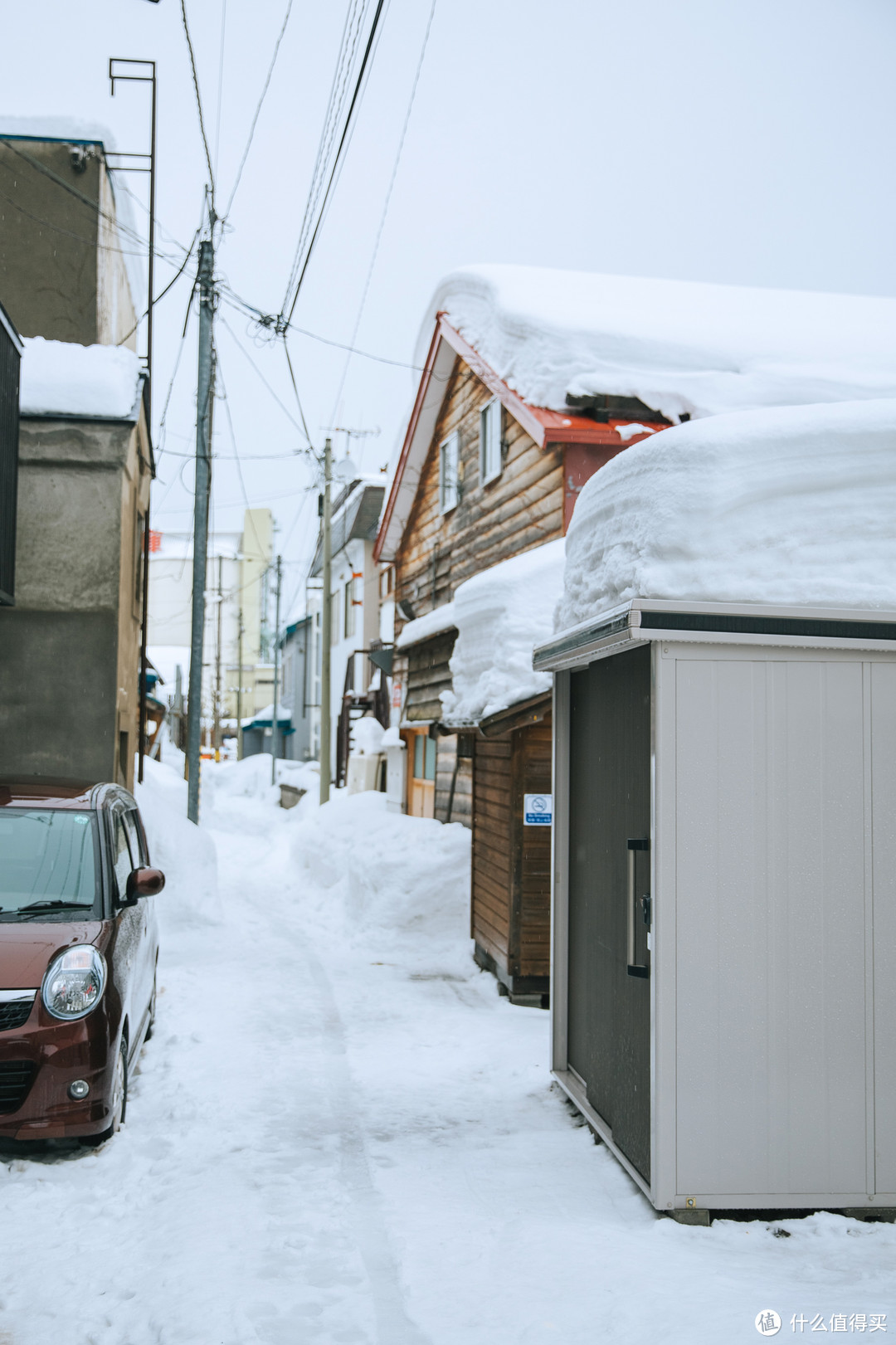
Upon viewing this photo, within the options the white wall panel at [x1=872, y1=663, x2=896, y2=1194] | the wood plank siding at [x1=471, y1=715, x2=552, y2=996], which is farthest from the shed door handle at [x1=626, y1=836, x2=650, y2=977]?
the wood plank siding at [x1=471, y1=715, x2=552, y2=996]

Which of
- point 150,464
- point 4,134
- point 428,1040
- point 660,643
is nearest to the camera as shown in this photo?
point 660,643

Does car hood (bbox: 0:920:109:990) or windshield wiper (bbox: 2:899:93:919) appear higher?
windshield wiper (bbox: 2:899:93:919)

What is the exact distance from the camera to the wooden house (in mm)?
8945

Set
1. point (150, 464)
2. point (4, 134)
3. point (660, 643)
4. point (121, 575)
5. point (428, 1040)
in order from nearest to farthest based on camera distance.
Answer: point (660, 643) < point (428, 1040) < point (121, 575) < point (4, 134) < point (150, 464)

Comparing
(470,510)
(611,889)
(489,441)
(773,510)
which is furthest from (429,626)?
(773,510)

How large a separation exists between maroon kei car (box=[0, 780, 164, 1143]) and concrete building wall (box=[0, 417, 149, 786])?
11.6 feet

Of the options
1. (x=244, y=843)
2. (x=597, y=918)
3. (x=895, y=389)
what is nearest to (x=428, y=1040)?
(x=597, y=918)

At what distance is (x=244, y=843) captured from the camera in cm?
2461

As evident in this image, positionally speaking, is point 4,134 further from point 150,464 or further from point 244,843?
point 244,843

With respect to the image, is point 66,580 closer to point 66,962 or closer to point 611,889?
point 66,962

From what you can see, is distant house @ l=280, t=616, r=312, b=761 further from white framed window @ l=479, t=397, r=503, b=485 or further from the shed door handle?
the shed door handle

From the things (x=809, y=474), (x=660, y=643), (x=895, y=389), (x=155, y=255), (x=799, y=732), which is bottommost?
(x=799, y=732)

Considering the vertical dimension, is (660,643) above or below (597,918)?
above

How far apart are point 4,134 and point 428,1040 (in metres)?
10.8
